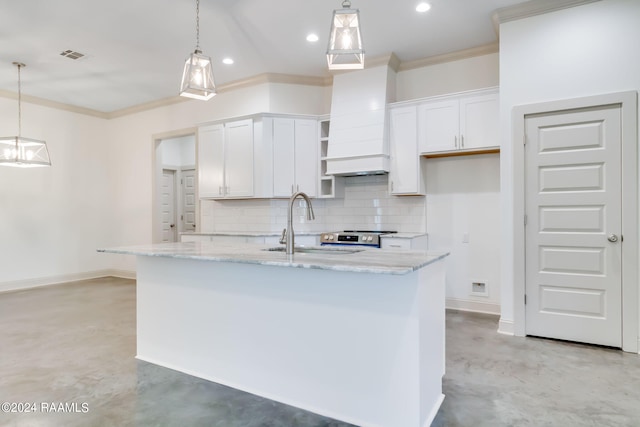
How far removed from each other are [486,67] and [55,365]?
200 inches

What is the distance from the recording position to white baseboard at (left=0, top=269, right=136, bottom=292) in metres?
5.90

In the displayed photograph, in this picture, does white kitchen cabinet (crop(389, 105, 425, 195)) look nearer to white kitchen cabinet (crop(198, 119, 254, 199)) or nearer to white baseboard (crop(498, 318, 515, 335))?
white baseboard (crop(498, 318, 515, 335))

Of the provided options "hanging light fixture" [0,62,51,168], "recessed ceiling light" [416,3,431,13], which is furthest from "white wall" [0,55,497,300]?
"hanging light fixture" [0,62,51,168]

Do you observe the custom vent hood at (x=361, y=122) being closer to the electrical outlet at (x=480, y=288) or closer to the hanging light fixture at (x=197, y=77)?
the electrical outlet at (x=480, y=288)

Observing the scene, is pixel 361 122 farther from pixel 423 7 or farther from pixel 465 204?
pixel 465 204

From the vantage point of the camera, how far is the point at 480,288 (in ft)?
14.6

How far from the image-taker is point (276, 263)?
6.64 feet

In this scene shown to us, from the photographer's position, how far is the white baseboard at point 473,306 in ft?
14.4

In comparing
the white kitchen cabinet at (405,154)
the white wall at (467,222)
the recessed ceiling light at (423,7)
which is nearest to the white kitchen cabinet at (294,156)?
the white kitchen cabinet at (405,154)

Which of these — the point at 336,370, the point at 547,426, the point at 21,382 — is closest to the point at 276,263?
the point at 336,370

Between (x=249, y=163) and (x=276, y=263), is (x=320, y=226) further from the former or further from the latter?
(x=276, y=263)

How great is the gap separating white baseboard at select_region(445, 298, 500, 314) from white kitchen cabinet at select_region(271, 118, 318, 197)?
2187mm

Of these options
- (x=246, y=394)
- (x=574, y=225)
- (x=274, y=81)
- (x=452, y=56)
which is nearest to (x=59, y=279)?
(x=274, y=81)

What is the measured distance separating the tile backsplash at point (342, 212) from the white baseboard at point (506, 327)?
1.45 m
